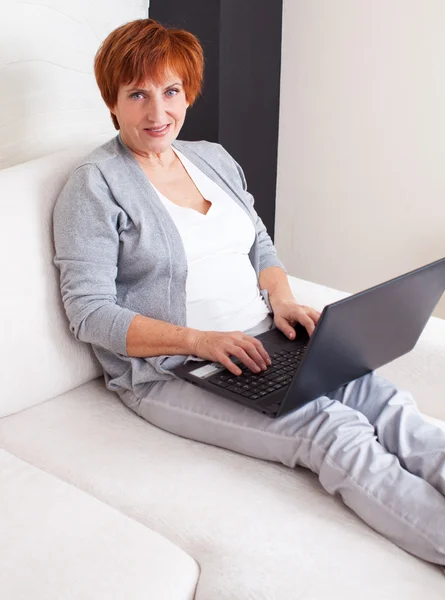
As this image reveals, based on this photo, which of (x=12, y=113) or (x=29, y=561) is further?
(x=12, y=113)

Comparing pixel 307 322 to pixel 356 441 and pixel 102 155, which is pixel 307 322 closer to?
pixel 356 441

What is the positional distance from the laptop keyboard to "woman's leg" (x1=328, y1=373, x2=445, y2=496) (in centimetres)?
12

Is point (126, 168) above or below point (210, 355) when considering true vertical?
above

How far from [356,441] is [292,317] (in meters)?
0.43

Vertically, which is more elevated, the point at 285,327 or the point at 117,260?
the point at 117,260

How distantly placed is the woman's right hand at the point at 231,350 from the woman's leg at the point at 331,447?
0.07m

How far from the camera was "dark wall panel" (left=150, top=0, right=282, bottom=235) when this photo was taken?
2281 millimetres

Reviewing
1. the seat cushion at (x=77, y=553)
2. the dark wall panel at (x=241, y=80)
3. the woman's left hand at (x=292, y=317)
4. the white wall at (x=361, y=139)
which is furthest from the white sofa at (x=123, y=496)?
the white wall at (x=361, y=139)

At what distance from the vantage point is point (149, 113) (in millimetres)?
1621

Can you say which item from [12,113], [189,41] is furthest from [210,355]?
[12,113]

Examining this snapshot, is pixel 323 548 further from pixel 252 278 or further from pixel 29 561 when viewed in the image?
pixel 252 278

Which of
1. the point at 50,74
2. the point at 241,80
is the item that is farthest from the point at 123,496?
the point at 241,80

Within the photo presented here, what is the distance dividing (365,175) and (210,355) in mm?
1400

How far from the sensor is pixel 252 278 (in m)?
1.79
